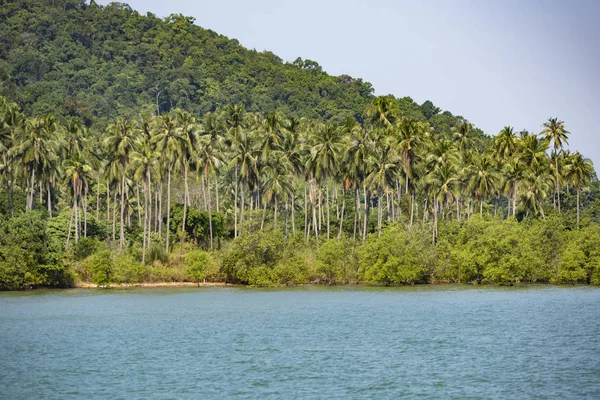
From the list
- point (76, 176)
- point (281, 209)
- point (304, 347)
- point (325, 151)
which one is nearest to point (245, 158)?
point (325, 151)

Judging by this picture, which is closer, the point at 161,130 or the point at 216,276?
the point at 216,276

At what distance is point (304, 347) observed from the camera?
4194 centimetres

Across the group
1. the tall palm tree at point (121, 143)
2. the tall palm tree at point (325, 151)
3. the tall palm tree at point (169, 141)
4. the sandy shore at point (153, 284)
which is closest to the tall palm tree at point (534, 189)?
the tall palm tree at point (325, 151)

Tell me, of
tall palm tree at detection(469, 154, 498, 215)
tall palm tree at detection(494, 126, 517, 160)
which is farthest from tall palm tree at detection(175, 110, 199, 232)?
tall palm tree at detection(494, 126, 517, 160)

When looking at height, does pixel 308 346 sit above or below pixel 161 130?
below

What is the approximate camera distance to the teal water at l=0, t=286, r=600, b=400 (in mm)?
31906

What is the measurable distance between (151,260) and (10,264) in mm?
17058

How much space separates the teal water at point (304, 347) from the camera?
31906 millimetres

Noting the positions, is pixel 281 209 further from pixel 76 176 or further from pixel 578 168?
pixel 578 168

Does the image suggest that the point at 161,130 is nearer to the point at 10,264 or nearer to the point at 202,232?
the point at 202,232

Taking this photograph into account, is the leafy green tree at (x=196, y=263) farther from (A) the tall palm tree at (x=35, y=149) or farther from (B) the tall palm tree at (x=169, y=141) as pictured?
(A) the tall palm tree at (x=35, y=149)

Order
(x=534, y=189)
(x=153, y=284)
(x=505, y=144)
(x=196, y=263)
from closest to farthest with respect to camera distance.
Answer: (x=196, y=263), (x=153, y=284), (x=534, y=189), (x=505, y=144)

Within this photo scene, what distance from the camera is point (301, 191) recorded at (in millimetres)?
133750

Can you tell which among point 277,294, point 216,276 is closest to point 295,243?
point 216,276
